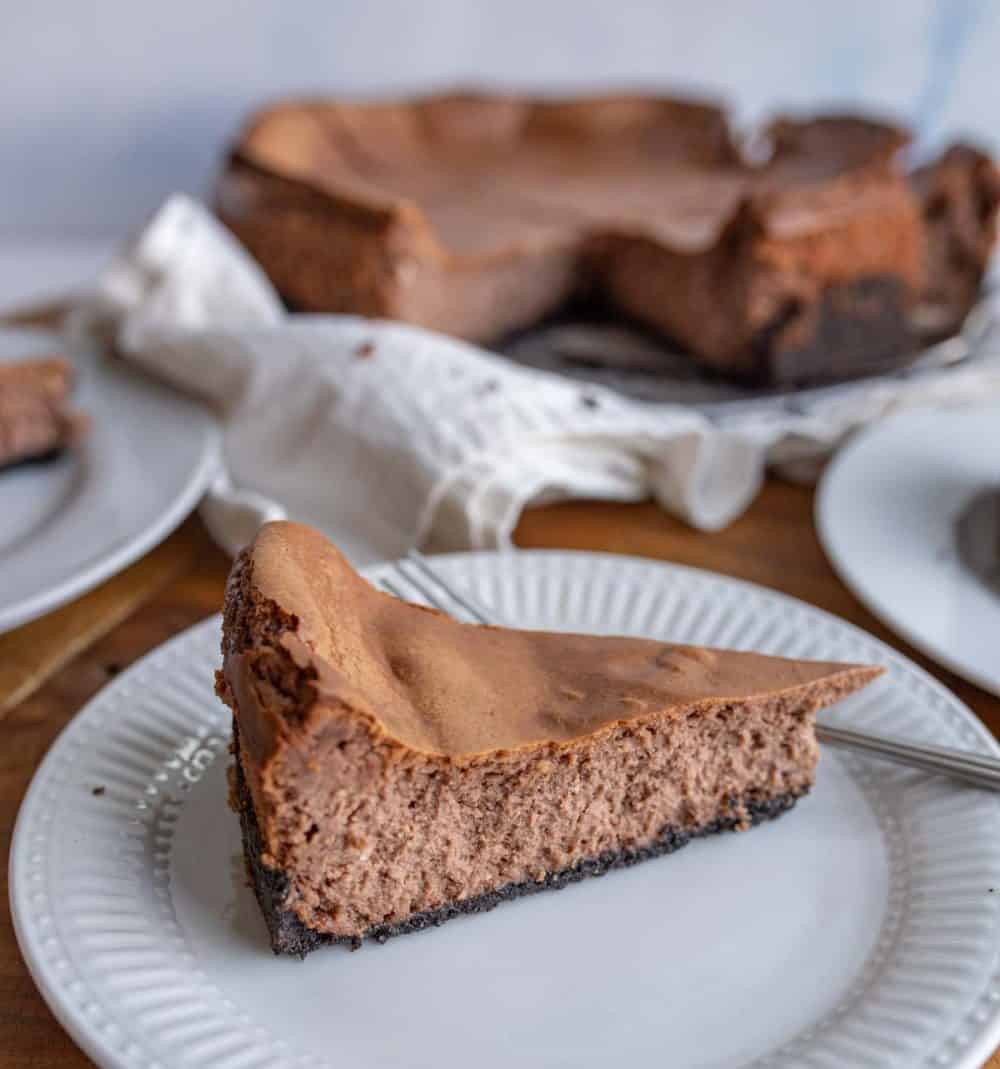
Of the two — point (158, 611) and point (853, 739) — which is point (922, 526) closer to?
point (853, 739)

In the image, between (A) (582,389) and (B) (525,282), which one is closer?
(A) (582,389)

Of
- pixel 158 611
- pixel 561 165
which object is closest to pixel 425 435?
pixel 158 611

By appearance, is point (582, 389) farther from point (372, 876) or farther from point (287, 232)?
point (372, 876)

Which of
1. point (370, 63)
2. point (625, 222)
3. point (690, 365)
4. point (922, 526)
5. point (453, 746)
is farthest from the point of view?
point (370, 63)

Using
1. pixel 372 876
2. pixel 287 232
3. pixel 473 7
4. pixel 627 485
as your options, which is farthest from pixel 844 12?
pixel 372 876

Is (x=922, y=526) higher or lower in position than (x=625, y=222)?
lower

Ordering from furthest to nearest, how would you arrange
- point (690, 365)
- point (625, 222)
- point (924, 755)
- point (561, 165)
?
point (561, 165) → point (625, 222) → point (690, 365) → point (924, 755)

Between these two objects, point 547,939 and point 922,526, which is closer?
point 547,939

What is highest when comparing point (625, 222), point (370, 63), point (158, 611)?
point (370, 63)

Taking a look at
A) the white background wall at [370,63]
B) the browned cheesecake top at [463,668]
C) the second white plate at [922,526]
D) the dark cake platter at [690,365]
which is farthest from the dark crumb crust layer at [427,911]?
the white background wall at [370,63]
